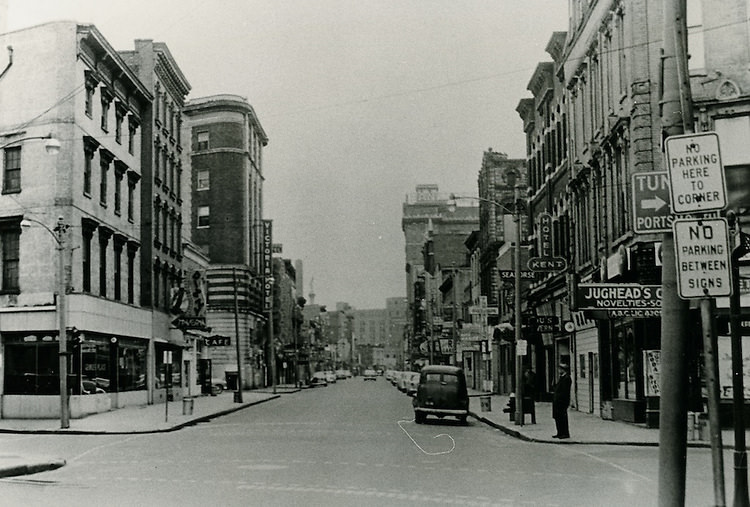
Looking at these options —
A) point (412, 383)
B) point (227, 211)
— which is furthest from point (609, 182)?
point (412, 383)

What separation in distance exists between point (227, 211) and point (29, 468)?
34011mm

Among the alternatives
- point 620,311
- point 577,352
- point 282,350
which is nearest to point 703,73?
point 620,311

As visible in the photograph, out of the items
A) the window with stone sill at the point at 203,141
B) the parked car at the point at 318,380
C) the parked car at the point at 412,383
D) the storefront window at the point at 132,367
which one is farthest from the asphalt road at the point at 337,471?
the parked car at the point at 318,380

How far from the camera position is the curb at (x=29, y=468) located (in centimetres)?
1691

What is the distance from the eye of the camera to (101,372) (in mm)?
38906

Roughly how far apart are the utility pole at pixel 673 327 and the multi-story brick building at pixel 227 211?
847 inches

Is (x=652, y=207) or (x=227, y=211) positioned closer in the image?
(x=652, y=207)

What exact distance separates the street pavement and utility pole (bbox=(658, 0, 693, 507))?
40.1 ft

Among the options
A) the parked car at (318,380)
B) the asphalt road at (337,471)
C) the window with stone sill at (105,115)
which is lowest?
the parked car at (318,380)

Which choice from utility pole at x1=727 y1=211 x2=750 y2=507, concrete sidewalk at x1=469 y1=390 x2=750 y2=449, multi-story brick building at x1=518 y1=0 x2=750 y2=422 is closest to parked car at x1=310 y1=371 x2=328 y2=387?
multi-story brick building at x1=518 y1=0 x2=750 y2=422

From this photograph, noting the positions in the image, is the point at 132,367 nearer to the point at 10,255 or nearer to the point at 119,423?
the point at 10,255

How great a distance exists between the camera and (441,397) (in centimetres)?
3097

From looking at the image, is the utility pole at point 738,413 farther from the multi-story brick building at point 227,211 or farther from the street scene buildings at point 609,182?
the multi-story brick building at point 227,211

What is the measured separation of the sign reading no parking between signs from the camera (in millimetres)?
9164
